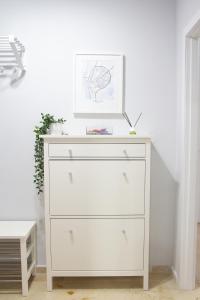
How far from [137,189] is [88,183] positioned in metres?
0.36

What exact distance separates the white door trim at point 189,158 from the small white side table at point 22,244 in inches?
46.8

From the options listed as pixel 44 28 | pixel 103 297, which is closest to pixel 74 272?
pixel 103 297

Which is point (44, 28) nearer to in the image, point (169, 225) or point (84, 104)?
point (84, 104)

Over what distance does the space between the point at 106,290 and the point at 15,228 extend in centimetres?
85

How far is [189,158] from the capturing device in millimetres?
2029

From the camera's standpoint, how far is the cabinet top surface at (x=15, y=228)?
1970mm

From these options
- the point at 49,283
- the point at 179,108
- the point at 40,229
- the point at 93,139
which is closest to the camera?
the point at 93,139

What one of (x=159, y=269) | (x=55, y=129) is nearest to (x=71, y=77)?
(x=55, y=129)

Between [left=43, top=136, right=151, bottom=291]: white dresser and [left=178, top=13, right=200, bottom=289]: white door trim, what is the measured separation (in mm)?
→ 310

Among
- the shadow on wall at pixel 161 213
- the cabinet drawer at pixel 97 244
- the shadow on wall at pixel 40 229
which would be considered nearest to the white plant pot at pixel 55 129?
the shadow on wall at pixel 40 229

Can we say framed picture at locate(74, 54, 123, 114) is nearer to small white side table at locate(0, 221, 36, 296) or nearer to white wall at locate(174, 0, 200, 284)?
white wall at locate(174, 0, 200, 284)

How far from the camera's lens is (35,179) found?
2295mm

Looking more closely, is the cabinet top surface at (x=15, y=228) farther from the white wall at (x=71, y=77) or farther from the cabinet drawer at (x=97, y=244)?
the cabinet drawer at (x=97, y=244)

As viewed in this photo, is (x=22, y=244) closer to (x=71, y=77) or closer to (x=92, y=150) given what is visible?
(x=92, y=150)
